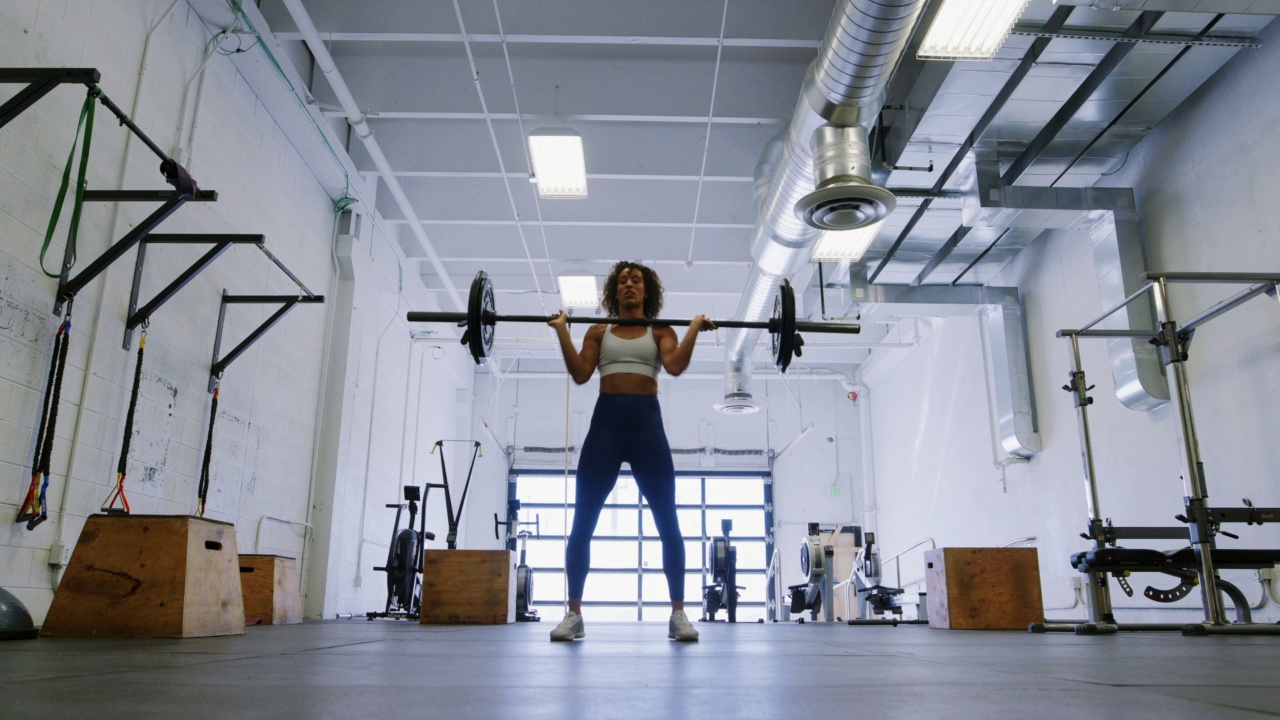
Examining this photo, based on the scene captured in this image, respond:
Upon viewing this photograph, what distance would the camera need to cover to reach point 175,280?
13.9 feet

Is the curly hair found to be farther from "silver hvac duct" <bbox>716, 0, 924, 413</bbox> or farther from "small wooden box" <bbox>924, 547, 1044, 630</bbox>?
"small wooden box" <bbox>924, 547, 1044, 630</bbox>

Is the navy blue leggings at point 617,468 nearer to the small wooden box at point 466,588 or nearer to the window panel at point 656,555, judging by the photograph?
the small wooden box at point 466,588

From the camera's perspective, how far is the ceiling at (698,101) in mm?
4633

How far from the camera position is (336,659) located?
1811mm

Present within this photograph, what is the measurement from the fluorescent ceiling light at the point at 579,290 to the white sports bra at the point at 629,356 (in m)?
5.25

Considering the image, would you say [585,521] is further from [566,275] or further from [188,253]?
[566,275]

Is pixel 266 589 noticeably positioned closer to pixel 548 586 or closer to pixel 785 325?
pixel 785 325

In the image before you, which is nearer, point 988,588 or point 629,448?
point 629,448

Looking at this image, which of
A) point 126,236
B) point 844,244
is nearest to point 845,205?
point 844,244

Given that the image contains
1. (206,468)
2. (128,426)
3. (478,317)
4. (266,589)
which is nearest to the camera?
(478,317)

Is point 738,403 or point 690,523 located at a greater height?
point 738,403

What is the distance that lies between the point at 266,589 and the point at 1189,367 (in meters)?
5.68

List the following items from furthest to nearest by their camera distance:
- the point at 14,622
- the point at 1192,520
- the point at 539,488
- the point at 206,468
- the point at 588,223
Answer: the point at 539,488, the point at 588,223, the point at 206,468, the point at 1192,520, the point at 14,622

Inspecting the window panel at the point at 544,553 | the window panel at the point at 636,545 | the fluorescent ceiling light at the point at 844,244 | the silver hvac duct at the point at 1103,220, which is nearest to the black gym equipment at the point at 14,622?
the fluorescent ceiling light at the point at 844,244
